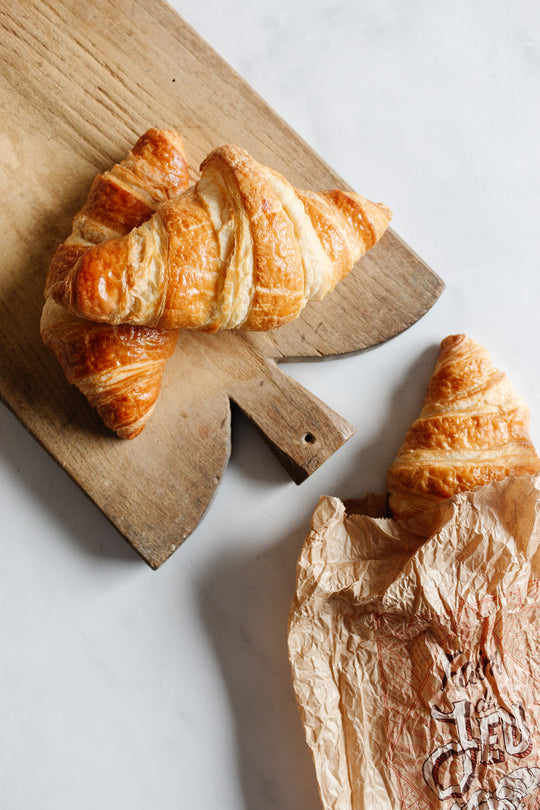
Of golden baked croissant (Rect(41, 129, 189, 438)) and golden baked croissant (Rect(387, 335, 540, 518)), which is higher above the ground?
golden baked croissant (Rect(387, 335, 540, 518))

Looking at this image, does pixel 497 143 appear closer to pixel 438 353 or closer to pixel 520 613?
pixel 438 353

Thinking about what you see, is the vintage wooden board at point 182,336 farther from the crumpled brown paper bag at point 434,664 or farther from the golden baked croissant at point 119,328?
the crumpled brown paper bag at point 434,664

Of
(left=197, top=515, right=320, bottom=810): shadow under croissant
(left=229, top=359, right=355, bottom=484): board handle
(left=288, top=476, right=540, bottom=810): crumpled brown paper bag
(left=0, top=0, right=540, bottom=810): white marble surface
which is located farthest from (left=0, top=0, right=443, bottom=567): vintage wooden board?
(left=288, top=476, right=540, bottom=810): crumpled brown paper bag

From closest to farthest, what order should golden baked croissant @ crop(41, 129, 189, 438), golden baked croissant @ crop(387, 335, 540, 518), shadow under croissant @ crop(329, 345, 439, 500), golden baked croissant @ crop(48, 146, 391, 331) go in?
golden baked croissant @ crop(48, 146, 391, 331), golden baked croissant @ crop(41, 129, 189, 438), golden baked croissant @ crop(387, 335, 540, 518), shadow under croissant @ crop(329, 345, 439, 500)

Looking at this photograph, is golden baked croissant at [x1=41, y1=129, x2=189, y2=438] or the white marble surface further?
the white marble surface

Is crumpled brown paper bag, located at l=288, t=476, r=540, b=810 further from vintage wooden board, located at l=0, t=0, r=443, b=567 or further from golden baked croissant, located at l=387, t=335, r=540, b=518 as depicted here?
vintage wooden board, located at l=0, t=0, r=443, b=567

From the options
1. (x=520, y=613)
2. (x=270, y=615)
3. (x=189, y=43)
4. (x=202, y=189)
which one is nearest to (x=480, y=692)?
(x=520, y=613)

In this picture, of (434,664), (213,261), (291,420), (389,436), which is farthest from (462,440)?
(213,261)
